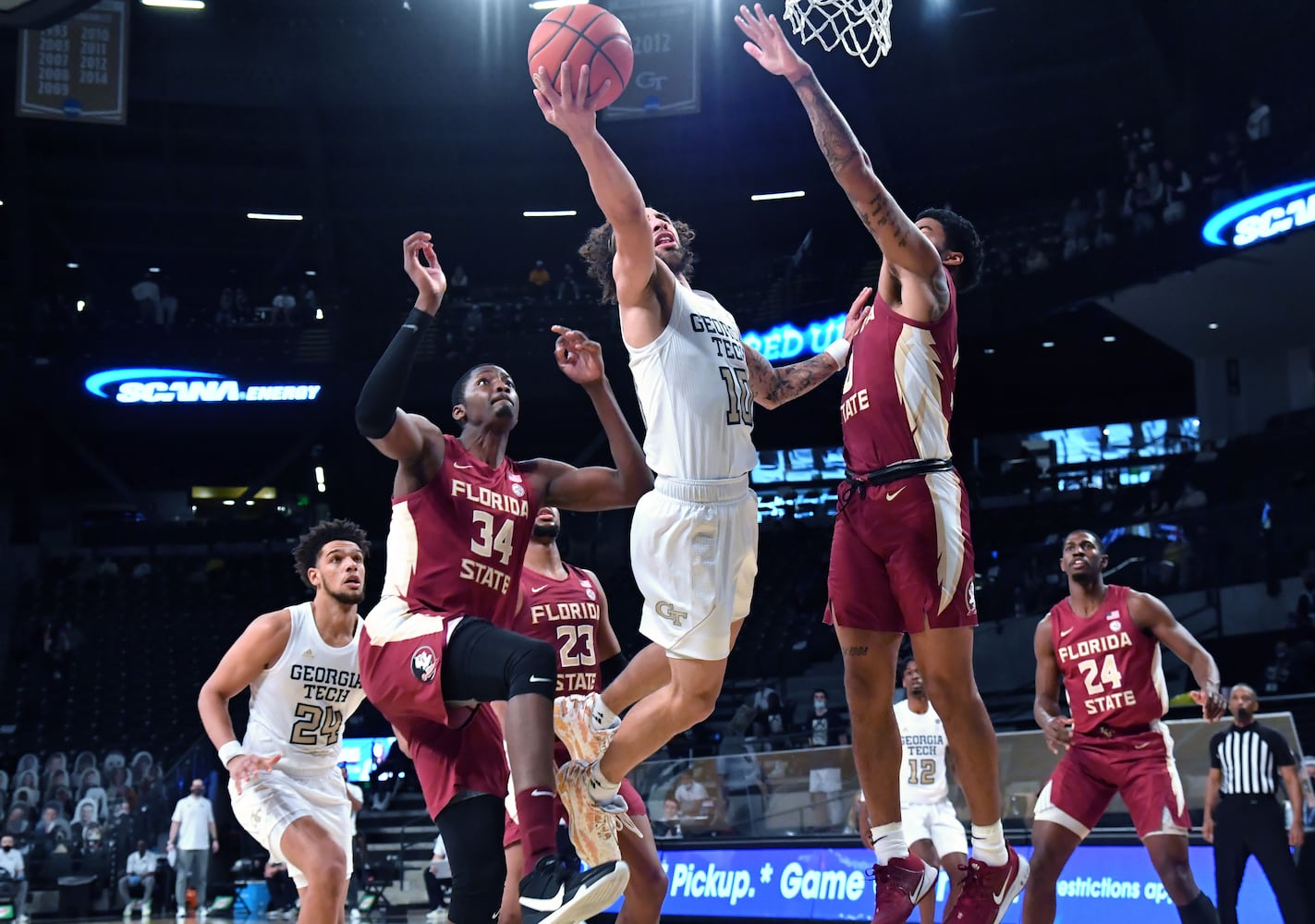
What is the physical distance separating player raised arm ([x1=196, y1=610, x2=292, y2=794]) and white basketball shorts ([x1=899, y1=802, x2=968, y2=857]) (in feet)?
18.0

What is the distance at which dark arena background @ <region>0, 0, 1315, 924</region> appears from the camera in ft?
65.7

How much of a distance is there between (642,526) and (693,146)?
24644 millimetres

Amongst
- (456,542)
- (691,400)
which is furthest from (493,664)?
(691,400)

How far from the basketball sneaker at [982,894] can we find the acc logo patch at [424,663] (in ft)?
7.25

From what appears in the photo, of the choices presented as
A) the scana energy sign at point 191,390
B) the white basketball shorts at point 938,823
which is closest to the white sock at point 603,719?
the white basketball shorts at point 938,823

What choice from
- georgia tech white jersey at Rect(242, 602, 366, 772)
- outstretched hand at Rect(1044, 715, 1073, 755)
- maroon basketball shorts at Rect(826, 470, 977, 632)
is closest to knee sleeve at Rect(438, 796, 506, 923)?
maroon basketball shorts at Rect(826, 470, 977, 632)

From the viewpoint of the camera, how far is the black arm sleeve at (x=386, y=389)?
5199mm

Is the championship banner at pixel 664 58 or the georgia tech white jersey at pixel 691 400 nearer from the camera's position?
the georgia tech white jersey at pixel 691 400

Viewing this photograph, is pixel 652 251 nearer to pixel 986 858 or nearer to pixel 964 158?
pixel 986 858

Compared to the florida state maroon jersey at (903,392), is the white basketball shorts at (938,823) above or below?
below

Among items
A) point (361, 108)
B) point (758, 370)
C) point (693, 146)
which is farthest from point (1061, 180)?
point (758, 370)

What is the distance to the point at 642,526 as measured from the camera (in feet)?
17.4

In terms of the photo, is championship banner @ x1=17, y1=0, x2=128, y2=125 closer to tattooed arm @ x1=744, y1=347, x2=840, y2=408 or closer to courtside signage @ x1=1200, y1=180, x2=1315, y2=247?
courtside signage @ x1=1200, y1=180, x2=1315, y2=247

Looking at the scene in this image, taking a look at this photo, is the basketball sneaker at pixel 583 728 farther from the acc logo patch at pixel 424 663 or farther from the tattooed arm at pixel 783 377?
the tattooed arm at pixel 783 377
